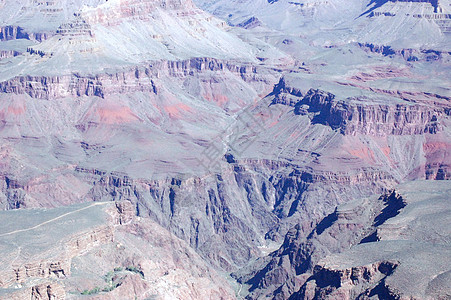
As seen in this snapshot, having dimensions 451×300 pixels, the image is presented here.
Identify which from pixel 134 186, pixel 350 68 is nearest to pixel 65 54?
pixel 134 186

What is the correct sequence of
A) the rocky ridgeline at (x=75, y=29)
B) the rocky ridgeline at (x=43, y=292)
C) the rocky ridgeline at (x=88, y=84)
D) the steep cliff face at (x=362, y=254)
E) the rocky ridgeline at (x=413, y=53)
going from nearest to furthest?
1. the rocky ridgeline at (x=43, y=292)
2. the steep cliff face at (x=362, y=254)
3. the rocky ridgeline at (x=88, y=84)
4. the rocky ridgeline at (x=75, y=29)
5. the rocky ridgeline at (x=413, y=53)

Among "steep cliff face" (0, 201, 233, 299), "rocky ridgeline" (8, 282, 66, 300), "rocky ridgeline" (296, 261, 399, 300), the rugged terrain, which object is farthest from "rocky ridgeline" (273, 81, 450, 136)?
"rocky ridgeline" (8, 282, 66, 300)

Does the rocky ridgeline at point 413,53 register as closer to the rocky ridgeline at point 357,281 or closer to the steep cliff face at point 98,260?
the steep cliff face at point 98,260

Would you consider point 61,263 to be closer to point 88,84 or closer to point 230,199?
point 230,199

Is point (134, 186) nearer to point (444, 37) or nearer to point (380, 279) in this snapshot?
point (380, 279)

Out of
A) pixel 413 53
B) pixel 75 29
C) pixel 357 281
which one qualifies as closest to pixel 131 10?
pixel 75 29

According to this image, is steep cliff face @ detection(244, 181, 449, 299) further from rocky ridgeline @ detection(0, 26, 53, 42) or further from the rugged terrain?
rocky ridgeline @ detection(0, 26, 53, 42)

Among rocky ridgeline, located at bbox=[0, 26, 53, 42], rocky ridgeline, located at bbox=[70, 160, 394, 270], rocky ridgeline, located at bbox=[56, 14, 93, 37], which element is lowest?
rocky ridgeline, located at bbox=[70, 160, 394, 270]

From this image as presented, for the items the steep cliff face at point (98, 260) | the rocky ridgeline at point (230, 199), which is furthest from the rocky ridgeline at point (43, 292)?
the rocky ridgeline at point (230, 199)
